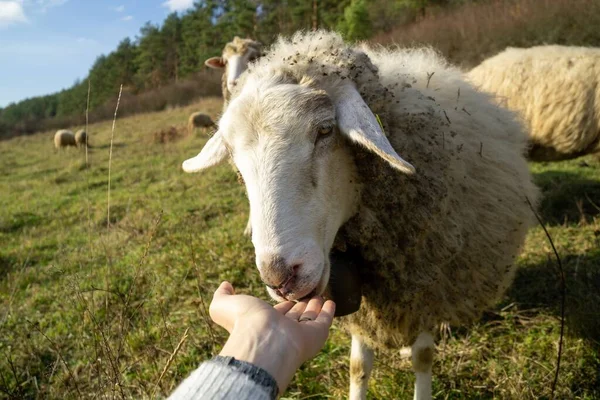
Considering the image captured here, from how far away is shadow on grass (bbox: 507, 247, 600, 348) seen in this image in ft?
7.79

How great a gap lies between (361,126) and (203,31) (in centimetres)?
3708

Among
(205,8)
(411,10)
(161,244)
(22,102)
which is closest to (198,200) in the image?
(161,244)

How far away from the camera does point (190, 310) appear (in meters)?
3.23

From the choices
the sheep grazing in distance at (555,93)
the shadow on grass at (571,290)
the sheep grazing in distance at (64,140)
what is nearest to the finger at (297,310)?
the shadow on grass at (571,290)

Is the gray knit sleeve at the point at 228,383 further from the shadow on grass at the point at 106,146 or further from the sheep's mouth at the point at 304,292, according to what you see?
the shadow on grass at the point at 106,146

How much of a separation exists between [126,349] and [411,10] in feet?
81.8

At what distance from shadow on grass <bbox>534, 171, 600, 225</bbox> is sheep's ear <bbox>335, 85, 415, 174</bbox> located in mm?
3106

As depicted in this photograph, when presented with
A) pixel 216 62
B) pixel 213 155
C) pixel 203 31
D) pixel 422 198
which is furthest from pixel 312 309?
pixel 203 31

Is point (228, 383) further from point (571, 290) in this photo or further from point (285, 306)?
point (571, 290)

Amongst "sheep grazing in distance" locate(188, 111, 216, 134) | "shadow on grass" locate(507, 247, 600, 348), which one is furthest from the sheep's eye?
"sheep grazing in distance" locate(188, 111, 216, 134)

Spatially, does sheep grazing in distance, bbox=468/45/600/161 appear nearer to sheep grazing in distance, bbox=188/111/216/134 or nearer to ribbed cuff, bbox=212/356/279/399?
ribbed cuff, bbox=212/356/279/399

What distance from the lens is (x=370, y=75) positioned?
181 cm

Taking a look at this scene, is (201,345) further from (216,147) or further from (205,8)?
(205,8)

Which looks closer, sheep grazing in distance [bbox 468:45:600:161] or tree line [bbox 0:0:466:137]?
sheep grazing in distance [bbox 468:45:600:161]
